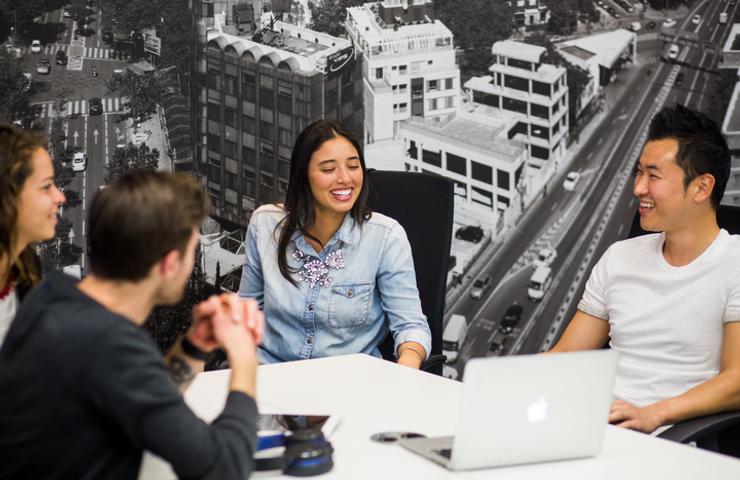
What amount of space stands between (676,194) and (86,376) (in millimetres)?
1594

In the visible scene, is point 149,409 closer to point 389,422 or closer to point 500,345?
point 389,422

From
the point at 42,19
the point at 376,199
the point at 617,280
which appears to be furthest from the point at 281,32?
the point at 617,280

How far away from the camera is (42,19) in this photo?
4238 millimetres

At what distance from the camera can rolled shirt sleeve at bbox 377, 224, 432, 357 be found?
259 centimetres

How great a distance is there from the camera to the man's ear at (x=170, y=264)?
1.39 meters

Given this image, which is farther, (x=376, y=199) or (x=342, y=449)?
(x=376, y=199)

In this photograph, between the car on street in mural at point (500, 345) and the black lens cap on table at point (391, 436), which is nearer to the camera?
the black lens cap on table at point (391, 436)

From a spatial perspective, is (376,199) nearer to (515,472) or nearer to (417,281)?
(417,281)

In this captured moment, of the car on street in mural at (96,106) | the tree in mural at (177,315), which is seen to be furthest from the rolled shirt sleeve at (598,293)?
the car on street in mural at (96,106)

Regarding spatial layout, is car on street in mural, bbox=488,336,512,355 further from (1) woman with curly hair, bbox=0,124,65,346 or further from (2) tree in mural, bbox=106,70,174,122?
(1) woman with curly hair, bbox=0,124,65,346

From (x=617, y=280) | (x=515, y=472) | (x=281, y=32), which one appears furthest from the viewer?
(x=281, y=32)

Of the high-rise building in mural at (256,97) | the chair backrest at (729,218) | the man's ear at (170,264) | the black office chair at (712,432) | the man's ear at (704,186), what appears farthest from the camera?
the high-rise building in mural at (256,97)

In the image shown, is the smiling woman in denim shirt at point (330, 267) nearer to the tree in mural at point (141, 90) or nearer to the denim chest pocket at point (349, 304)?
the denim chest pocket at point (349, 304)

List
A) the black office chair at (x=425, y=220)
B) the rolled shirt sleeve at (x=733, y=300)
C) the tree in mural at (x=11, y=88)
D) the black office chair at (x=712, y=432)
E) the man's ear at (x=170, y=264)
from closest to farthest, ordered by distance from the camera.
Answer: the man's ear at (x=170, y=264)
the black office chair at (x=712, y=432)
the rolled shirt sleeve at (x=733, y=300)
the black office chair at (x=425, y=220)
the tree in mural at (x=11, y=88)
